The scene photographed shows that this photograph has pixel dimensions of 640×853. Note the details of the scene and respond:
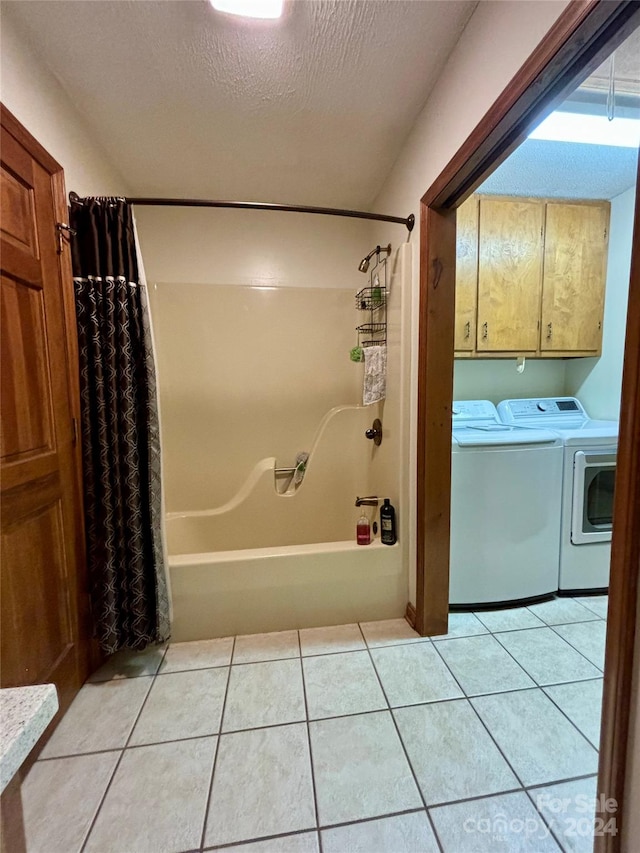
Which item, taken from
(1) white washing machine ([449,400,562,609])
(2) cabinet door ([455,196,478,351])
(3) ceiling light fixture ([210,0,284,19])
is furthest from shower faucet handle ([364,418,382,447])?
(3) ceiling light fixture ([210,0,284,19])

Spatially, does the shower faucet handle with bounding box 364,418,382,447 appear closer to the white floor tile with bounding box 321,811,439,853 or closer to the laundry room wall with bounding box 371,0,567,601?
the laundry room wall with bounding box 371,0,567,601

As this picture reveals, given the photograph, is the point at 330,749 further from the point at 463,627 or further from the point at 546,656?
the point at 546,656

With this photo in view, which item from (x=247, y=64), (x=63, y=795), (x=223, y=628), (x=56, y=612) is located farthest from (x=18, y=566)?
(x=247, y=64)

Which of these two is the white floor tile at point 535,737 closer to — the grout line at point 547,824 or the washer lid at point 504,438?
the grout line at point 547,824

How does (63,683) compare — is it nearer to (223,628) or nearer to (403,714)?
(223,628)

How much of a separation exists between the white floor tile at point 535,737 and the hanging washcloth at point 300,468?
1.46 m

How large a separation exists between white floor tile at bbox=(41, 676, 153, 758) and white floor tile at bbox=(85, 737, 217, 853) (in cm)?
12

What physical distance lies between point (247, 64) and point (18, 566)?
192 centimetres

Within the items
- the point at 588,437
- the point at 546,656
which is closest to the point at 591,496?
the point at 588,437

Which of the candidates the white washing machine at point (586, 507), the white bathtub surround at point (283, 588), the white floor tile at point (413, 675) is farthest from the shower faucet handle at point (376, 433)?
the white floor tile at point (413, 675)

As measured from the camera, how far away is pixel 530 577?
1.96 m

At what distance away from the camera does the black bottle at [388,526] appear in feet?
6.10

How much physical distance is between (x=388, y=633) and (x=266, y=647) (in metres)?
0.59

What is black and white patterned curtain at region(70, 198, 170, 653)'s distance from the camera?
4.72ft
